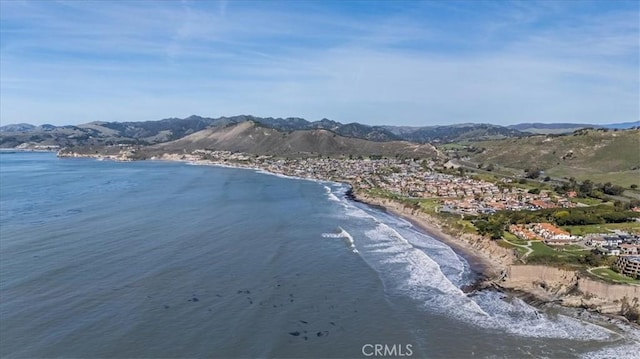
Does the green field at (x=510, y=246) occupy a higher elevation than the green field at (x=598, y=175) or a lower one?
lower

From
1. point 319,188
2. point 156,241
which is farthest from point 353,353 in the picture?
point 319,188

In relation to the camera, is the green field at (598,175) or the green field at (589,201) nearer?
the green field at (589,201)

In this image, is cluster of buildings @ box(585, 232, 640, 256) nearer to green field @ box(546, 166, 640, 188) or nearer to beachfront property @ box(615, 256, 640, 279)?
beachfront property @ box(615, 256, 640, 279)

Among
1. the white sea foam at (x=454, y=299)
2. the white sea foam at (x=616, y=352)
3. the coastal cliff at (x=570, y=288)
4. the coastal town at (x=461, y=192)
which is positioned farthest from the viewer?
the coastal town at (x=461, y=192)

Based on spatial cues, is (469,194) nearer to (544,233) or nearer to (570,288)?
(544,233)

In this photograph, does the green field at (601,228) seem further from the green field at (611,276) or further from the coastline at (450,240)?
the green field at (611,276)

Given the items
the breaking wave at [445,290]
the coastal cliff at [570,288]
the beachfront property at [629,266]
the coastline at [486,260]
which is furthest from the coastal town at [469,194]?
the breaking wave at [445,290]
